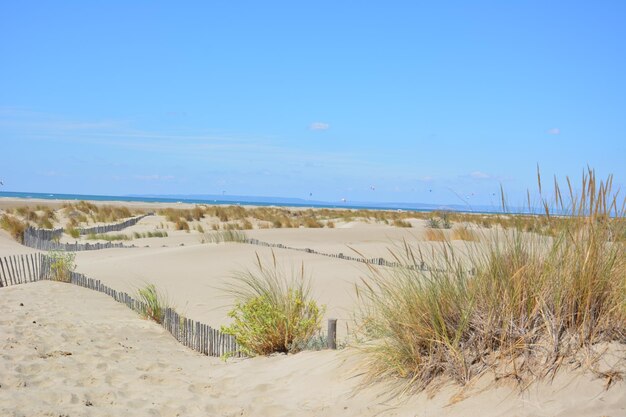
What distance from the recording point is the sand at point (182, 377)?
4.09 m

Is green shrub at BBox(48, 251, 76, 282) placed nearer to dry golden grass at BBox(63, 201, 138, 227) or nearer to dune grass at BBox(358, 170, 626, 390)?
dune grass at BBox(358, 170, 626, 390)

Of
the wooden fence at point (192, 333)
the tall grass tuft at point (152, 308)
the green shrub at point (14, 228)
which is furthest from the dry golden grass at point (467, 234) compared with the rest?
the green shrub at point (14, 228)

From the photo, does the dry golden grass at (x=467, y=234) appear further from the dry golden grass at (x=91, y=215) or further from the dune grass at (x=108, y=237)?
the dry golden grass at (x=91, y=215)

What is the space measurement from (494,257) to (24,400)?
4.08 meters

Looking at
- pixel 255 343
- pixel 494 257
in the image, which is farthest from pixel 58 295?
pixel 494 257

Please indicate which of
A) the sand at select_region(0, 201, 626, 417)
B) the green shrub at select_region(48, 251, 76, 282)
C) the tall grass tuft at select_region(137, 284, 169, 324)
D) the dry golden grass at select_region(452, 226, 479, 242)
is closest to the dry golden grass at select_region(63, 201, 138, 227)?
the green shrub at select_region(48, 251, 76, 282)

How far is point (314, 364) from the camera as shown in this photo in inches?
239

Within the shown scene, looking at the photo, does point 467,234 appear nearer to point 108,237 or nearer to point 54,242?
point 54,242

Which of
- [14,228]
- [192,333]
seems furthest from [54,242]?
[192,333]

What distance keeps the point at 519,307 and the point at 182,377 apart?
11.8 feet

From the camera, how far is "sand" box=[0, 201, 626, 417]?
13.4 feet

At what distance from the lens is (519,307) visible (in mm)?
4555

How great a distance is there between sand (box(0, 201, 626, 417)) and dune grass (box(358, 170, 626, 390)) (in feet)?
0.62

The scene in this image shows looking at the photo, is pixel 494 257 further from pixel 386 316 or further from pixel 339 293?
pixel 339 293
